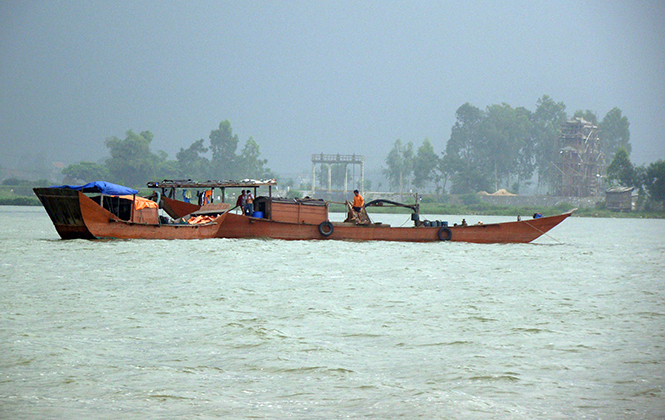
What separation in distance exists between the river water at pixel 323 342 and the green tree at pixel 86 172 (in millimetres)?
117758

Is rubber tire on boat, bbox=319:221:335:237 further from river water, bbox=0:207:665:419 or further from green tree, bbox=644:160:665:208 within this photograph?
green tree, bbox=644:160:665:208

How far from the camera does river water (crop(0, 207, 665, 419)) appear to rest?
7.34m

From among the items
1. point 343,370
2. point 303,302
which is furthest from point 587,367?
point 303,302

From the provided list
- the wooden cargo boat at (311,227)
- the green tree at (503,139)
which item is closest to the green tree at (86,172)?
the green tree at (503,139)

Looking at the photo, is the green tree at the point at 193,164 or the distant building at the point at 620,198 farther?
the green tree at the point at 193,164

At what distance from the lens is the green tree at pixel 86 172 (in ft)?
439

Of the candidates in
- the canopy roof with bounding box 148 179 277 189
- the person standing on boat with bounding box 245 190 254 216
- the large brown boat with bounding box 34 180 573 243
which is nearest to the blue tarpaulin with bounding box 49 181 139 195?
the large brown boat with bounding box 34 180 573 243

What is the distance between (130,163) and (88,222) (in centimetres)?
10720

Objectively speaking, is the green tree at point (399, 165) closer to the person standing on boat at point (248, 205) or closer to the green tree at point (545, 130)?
the green tree at point (545, 130)

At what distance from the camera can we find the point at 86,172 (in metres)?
135

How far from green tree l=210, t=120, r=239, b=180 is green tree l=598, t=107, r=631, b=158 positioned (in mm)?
71640

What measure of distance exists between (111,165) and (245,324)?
12492 centimetres

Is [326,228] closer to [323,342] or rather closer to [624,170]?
[323,342]

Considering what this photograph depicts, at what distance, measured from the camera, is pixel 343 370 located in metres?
8.68
